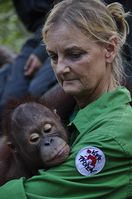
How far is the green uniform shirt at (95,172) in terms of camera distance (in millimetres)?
2355

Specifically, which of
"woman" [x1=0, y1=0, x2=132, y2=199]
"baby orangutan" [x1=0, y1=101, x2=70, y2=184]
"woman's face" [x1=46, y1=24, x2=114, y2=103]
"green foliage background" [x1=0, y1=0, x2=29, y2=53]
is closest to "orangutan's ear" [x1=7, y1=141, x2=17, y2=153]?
"baby orangutan" [x1=0, y1=101, x2=70, y2=184]

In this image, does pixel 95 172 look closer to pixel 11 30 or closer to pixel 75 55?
pixel 75 55

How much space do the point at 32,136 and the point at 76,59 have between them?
374 mm

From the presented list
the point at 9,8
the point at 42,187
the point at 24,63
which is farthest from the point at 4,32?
the point at 42,187

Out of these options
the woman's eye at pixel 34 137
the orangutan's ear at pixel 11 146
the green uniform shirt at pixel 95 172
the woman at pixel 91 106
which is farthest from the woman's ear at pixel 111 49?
the orangutan's ear at pixel 11 146

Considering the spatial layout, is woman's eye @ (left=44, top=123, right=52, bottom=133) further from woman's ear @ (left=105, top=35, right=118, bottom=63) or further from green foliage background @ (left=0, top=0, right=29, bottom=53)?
green foliage background @ (left=0, top=0, right=29, bottom=53)

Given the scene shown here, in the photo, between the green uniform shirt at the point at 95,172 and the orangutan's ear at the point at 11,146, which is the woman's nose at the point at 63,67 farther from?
the orangutan's ear at the point at 11,146

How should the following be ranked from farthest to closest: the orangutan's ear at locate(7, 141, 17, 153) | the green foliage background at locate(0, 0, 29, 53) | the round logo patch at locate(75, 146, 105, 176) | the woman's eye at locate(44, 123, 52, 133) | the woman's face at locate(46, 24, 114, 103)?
the green foliage background at locate(0, 0, 29, 53)
the orangutan's ear at locate(7, 141, 17, 153)
the woman's eye at locate(44, 123, 52, 133)
the woman's face at locate(46, 24, 114, 103)
the round logo patch at locate(75, 146, 105, 176)

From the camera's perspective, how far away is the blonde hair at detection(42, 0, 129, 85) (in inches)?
99.9

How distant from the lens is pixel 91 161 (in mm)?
2340

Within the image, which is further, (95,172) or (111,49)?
(111,49)

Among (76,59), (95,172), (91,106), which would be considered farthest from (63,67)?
(95,172)

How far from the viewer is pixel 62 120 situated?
2893 millimetres

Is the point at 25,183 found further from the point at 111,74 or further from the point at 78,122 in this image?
the point at 111,74
